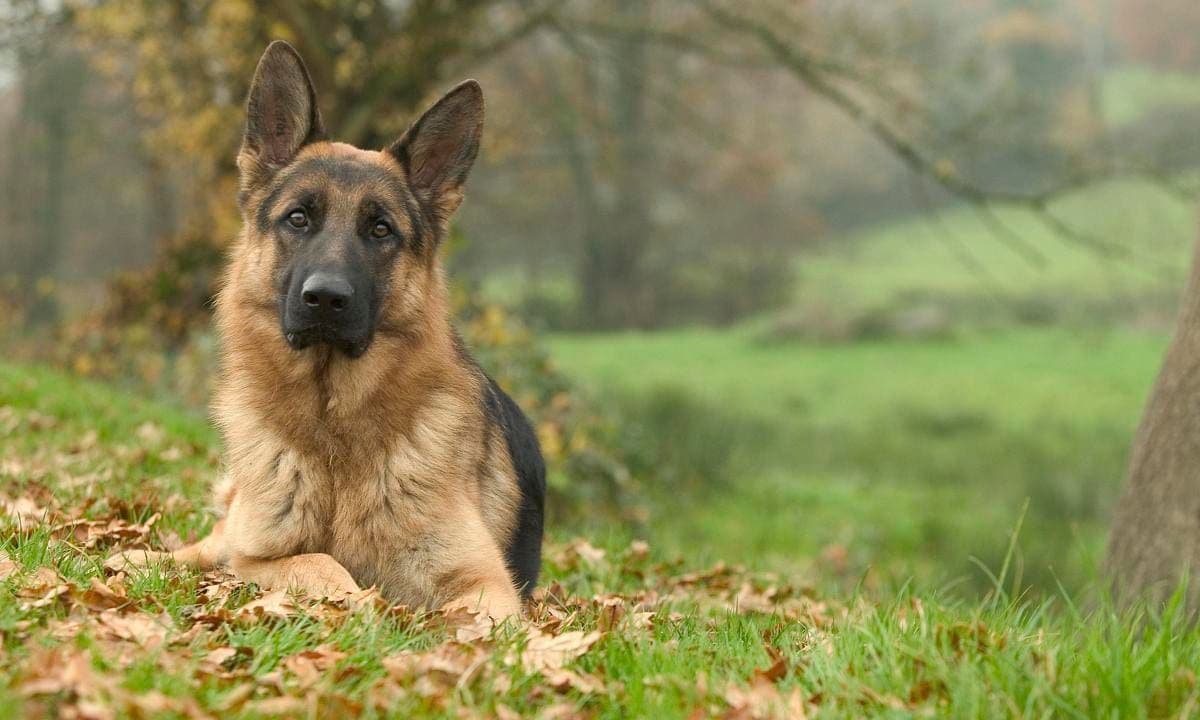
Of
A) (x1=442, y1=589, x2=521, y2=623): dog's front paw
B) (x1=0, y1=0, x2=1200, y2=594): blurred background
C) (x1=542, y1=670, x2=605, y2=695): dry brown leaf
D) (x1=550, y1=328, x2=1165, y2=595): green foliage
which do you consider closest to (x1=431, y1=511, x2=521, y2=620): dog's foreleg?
(x1=442, y1=589, x2=521, y2=623): dog's front paw

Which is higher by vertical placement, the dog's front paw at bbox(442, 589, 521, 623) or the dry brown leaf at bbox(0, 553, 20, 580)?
the dry brown leaf at bbox(0, 553, 20, 580)

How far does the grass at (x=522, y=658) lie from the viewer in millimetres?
3008

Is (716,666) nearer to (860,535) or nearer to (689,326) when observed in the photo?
(860,535)

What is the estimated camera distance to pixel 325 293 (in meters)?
4.32

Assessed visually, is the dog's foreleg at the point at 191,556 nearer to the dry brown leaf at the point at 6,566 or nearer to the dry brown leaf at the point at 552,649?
the dry brown leaf at the point at 6,566

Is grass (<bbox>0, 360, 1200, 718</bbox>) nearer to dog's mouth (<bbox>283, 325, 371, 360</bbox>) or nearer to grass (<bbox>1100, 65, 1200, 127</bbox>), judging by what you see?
dog's mouth (<bbox>283, 325, 371, 360</bbox>)

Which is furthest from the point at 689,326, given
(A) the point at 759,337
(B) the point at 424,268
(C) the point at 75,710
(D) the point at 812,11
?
(C) the point at 75,710

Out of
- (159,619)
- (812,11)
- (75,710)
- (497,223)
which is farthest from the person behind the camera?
(497,223)

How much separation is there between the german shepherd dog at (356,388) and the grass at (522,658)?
33 centimetres

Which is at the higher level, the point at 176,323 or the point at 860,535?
the point at 176,323

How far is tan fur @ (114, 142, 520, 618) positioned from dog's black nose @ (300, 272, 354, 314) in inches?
10.6

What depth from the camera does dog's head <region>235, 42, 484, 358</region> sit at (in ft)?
14.6

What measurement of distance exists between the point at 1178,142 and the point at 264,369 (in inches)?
413

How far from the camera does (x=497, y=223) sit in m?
31.7
